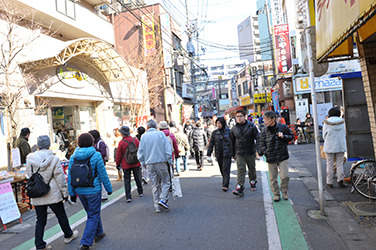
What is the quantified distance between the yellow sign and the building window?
10394 millimetres

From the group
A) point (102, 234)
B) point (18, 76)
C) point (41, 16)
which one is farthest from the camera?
point (41, 16)

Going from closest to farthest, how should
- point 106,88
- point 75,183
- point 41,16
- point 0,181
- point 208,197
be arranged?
point 75,183 → point 0,181 → point 208,197 → point 41,16 → point 106,88

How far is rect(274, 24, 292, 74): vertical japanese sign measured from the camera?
21.4m

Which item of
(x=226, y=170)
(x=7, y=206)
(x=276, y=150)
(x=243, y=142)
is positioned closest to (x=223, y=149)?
(x=226, y=170)

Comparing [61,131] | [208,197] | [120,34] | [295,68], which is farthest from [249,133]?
[120,34]

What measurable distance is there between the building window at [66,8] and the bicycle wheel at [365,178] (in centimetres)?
1177

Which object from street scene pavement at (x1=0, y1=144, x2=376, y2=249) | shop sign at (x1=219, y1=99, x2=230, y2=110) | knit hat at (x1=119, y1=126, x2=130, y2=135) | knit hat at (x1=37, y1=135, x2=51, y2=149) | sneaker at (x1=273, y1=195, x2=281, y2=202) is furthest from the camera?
shop sign at (x1=219, y1=99, x2=230, y2=110)

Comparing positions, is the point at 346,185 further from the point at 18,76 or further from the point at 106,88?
the point at 106,88

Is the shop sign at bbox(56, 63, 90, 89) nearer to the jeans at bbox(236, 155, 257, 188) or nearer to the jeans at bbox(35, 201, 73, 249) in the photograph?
the jeans at bbox(35, 201, 73, 249)

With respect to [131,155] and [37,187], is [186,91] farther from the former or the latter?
[37,187]

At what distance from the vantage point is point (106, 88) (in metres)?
14.8

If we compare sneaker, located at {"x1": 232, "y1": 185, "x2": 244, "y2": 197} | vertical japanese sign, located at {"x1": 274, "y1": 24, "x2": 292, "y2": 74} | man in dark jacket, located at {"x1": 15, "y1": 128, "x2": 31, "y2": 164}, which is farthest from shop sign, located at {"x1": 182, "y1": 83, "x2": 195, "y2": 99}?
sneaker, located at {"x1": 232, "y1": 185, "x2": 244, "y2": 197}

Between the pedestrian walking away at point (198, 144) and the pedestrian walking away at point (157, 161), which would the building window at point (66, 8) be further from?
the pedestrian walking away at point (157, 161)

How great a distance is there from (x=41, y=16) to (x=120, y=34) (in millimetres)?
14389
